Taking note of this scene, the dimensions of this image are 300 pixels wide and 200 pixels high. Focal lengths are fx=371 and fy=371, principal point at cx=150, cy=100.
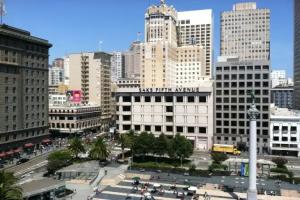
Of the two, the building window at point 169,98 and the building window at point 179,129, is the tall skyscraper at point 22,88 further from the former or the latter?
the building window at point 179,129

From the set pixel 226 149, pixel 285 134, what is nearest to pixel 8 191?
pixel 226 149

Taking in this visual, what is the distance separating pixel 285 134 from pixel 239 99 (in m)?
22.4

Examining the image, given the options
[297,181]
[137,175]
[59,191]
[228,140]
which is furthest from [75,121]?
[297,181]

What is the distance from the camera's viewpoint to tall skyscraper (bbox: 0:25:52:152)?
130125 millimetres

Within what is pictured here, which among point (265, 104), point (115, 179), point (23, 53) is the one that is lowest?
A: point (115, 179)

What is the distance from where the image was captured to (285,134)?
474 feet

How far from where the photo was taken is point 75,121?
7495 inches

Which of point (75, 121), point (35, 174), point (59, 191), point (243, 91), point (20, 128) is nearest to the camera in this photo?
point (59, 191)

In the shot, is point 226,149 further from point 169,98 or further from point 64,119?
point 64,119

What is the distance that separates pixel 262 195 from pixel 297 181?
1878 centimetres

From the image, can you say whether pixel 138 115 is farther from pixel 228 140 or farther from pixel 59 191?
pixel 59 191

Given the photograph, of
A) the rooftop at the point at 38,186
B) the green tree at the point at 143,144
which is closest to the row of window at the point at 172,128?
the green tree at the point at 143,144

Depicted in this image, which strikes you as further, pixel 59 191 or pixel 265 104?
pixel 265 104

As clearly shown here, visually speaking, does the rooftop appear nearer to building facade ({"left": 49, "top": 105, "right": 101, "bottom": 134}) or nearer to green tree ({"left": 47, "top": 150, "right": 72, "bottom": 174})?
green tree ({"left": 47, "top": 150, "right": 72, "bottom": 174})
